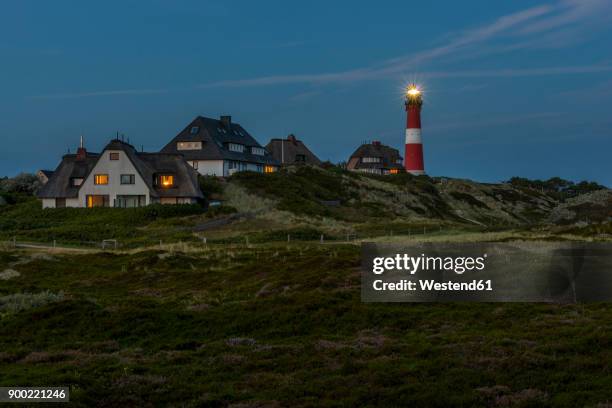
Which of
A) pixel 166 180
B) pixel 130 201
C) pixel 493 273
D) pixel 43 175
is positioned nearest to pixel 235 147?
pixel 166 180

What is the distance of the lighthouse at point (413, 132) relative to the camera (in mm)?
137750

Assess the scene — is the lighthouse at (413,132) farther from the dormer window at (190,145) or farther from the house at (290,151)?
the dormer window at (190,145)

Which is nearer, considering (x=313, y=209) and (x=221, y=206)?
(x=221, y=206)

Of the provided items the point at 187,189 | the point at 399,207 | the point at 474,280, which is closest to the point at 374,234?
the point at 187,189

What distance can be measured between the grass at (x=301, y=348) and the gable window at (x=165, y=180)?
155ft

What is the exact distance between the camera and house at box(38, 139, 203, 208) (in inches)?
3174

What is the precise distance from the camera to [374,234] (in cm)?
6462

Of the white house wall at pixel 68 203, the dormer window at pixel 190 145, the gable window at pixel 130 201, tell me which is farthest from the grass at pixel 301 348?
the dormer window at pixel 190 145

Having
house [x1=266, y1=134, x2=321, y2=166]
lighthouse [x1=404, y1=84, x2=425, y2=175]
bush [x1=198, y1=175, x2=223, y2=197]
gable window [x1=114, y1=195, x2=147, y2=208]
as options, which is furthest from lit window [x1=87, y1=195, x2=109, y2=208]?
lighthouse [x1=404, y1=84, x2=425, y2=175]

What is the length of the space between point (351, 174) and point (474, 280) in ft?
286

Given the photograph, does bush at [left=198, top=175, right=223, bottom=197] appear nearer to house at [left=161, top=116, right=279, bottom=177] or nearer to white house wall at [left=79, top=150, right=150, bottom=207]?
house at [left=161, top=116, right=279, bottom=177]

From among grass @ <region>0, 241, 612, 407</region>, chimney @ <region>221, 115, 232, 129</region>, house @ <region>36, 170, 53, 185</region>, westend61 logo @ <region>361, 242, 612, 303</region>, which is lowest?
grass @ <region>0, 241, 612, 407</region>

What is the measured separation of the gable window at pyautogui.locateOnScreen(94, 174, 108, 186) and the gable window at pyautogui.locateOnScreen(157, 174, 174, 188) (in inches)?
256

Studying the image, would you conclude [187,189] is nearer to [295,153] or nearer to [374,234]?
[374,234]
